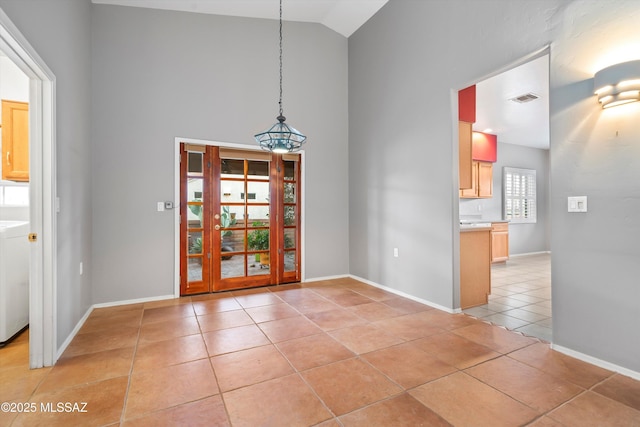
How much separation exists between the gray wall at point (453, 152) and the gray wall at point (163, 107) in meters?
0.94

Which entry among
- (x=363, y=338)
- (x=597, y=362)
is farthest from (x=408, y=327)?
(x=597, y=362)

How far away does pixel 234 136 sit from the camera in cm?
433

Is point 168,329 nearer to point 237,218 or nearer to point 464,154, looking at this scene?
point 237,218

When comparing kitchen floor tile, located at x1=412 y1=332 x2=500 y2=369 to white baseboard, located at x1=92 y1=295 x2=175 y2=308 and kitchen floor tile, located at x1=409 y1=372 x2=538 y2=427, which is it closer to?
kitchen floor tile, located at x1=409 y1=372 x2=538 y2=427

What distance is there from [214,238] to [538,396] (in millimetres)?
3762

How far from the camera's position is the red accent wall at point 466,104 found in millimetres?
3609

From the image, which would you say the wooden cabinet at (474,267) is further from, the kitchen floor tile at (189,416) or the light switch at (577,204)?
the kitchen floor tile at (189,416)

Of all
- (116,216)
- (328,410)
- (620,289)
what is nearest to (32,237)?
(116,216)

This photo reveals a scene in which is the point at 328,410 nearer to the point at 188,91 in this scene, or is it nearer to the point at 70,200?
the point at 70,200

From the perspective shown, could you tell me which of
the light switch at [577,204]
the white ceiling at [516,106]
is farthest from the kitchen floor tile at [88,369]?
the white ceiling at [516,106]

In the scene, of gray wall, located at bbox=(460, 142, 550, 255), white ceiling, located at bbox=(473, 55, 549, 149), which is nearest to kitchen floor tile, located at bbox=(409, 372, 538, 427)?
white ceiling, located at bbox=(473, 55, 549, 149)

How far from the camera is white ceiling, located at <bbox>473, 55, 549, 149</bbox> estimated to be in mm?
4109

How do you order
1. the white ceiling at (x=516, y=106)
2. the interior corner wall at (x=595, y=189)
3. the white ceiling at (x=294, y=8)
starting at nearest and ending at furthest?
the interior corner wall at (x=595, y=189) → the white ceiling at (x=294, y=8) → the white ceiling at (x=516, y=106)

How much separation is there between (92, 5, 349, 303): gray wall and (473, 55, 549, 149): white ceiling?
2.72m
